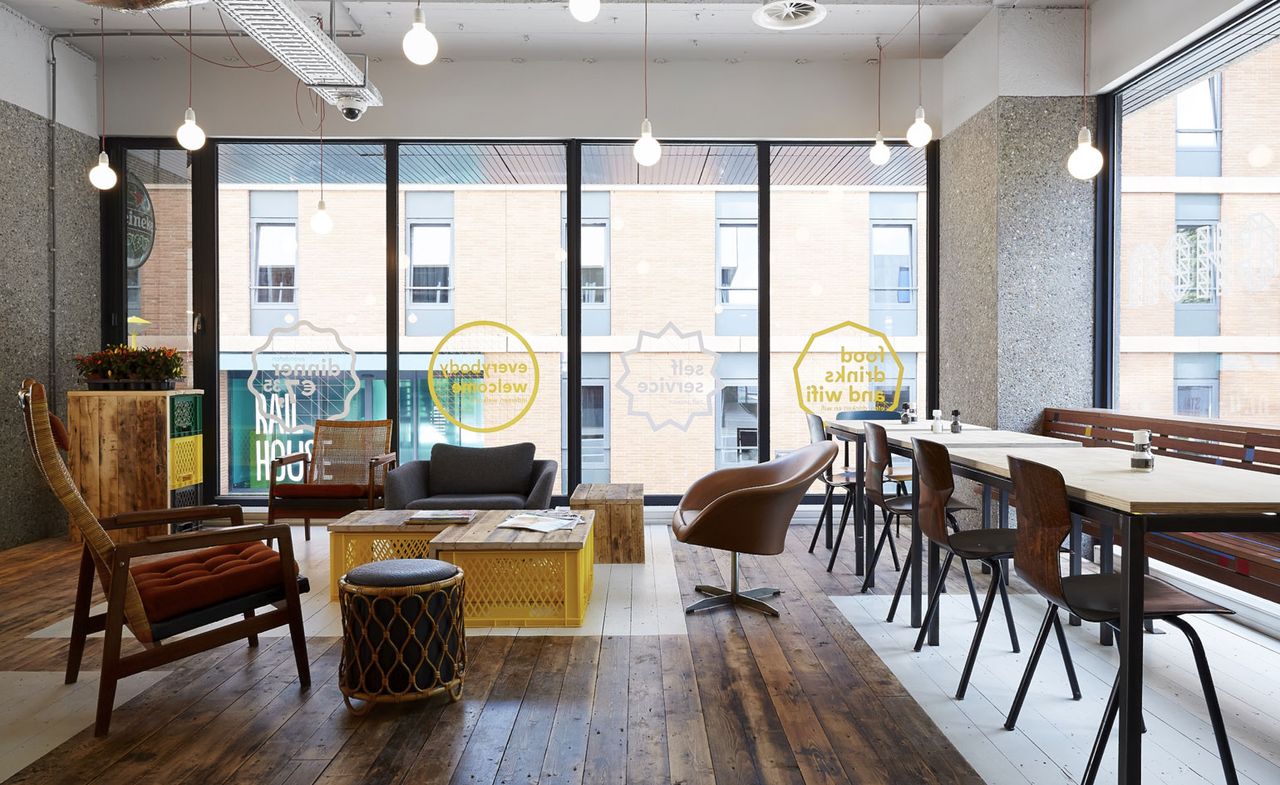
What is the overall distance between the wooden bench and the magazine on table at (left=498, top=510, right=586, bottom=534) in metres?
3.07

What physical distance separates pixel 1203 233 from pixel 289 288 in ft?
22.0

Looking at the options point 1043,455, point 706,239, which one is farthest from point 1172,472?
point 706,239

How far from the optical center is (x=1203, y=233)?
15.9 ft

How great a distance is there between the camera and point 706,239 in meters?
7.05

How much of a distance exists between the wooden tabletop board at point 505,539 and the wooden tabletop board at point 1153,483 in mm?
1885

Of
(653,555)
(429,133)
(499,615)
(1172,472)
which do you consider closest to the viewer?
(1172,472)

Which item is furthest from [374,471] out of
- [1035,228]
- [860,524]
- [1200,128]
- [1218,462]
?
[1200,128]

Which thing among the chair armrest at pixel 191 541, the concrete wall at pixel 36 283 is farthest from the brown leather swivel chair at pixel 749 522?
the concrete wall at pixel 36 283

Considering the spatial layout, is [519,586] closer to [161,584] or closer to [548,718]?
[548,718]

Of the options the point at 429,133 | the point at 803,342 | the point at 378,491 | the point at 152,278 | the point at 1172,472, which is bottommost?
the point at 378,491

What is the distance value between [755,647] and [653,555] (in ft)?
6.52

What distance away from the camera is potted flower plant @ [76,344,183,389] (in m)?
6.08

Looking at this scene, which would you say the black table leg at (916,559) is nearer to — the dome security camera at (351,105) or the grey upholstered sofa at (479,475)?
the grey upholstered sofa at (479,475)

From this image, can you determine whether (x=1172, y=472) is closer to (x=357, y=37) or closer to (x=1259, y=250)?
(x=1259, y=250)
